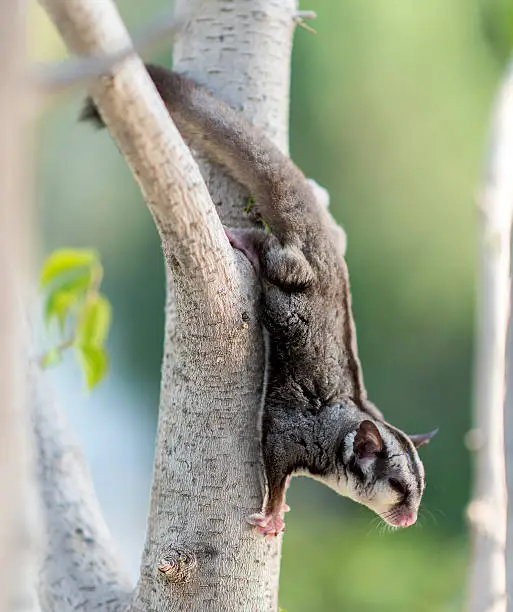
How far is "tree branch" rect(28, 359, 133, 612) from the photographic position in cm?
220

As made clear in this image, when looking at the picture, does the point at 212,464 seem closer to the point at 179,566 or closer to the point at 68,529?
the point at 179,566

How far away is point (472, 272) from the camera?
7652mm

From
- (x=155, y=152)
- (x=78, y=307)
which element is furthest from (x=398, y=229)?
(x=155, y=152)

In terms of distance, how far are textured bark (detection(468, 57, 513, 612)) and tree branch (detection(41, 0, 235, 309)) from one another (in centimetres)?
129

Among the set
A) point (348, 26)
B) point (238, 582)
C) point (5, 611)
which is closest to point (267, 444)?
point (238, 582)

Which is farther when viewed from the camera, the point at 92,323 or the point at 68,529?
the point at 92,323

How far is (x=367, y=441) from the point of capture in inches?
89.8

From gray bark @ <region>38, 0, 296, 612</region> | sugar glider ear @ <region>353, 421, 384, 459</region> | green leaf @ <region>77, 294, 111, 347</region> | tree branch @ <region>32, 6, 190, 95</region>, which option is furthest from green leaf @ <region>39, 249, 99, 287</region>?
tree branch @ <region>32, 6, 190, 95</region>

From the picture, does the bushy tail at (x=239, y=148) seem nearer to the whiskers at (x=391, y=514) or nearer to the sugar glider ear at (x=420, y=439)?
the sugar glider ear at (x=420, y=439)

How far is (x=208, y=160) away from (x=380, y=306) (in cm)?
574

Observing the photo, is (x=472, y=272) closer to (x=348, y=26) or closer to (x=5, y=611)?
(x=348, y=26)

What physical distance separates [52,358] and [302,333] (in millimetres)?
789

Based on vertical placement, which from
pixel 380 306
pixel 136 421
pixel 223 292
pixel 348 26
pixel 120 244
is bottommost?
pixel 223 292

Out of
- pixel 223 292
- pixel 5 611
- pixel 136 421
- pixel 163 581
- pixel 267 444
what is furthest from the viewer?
pixel 136 421
